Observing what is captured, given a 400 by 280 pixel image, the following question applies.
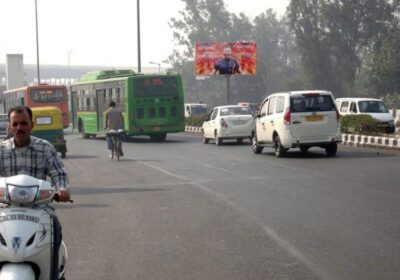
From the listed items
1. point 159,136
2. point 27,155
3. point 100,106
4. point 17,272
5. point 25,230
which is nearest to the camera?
point 17,272

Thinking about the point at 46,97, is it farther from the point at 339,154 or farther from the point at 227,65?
the point at 339,154

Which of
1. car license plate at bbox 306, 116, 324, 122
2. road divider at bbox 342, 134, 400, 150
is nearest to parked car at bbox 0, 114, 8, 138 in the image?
road divider at bbox 342, 134, 400, 150

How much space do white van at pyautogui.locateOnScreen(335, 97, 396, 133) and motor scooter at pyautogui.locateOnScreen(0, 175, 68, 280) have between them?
28742mm

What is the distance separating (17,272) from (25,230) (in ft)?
0.90

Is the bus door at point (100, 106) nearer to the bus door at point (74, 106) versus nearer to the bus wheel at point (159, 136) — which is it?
the bus wheel at point (159, 136)

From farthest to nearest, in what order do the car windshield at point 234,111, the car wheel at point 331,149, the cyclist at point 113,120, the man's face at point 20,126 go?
the car windshield at point 234,111 → the cyclist at point 113,120 → the car wheel at point 331,149 → the man's face at point 20,126

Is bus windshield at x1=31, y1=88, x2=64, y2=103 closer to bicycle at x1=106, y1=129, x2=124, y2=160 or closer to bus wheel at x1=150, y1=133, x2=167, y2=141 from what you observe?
bus wheel at x1=150, y1=133, x2=167, y2=141

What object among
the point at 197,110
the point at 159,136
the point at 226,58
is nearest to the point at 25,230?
the point at 159,136

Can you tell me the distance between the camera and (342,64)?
262ft

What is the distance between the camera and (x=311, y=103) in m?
21.8

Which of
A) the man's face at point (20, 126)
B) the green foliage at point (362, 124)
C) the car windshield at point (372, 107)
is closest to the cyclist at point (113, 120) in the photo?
the green foliage at point (362, 124)

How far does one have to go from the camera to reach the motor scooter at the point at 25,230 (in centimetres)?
491

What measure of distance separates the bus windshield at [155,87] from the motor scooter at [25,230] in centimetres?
3044

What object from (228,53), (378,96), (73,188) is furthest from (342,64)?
(73,188)
